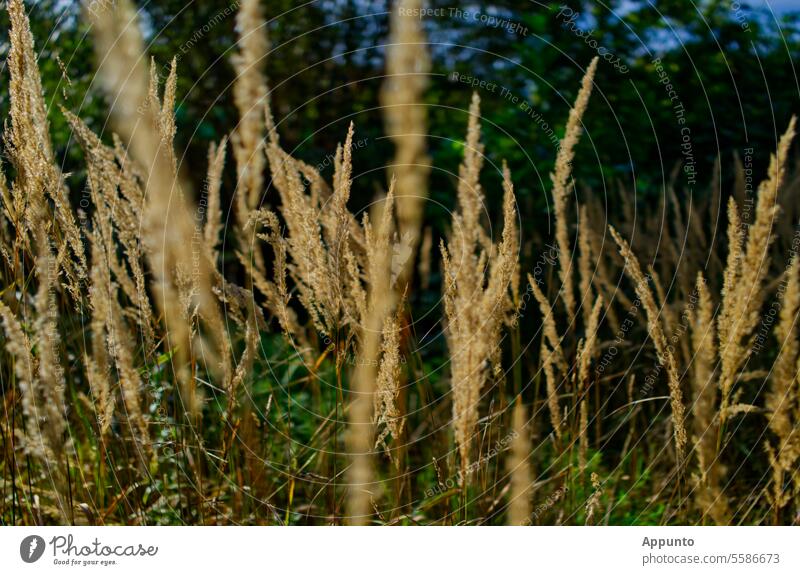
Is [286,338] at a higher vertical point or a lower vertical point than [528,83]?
lower

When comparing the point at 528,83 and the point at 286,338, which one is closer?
the point at 286,338

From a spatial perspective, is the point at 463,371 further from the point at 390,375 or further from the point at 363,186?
the point at 363,186

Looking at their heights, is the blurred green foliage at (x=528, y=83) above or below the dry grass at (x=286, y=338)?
above

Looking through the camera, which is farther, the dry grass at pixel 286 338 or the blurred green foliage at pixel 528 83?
the blurred green foliage at pixel 528 83

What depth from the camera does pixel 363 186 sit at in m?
3.21

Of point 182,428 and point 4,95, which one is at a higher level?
point 4,95

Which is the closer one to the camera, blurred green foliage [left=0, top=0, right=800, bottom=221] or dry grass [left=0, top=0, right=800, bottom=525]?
dry grass [left=0, top=0, right=800, bottom=525]

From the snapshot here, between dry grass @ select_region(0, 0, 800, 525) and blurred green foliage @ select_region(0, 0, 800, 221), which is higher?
blurred green foliage @ select_region(0, 0, 800, 221)

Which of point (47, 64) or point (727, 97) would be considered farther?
point (727, 97)

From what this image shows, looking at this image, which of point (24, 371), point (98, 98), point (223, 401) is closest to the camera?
point (24, 371)
